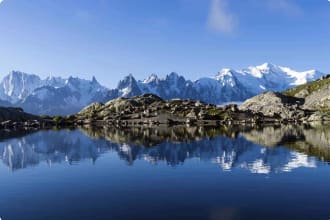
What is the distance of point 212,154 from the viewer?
12181cm

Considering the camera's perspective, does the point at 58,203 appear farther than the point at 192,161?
No

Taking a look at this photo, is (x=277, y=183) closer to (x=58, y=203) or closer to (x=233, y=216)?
(x=233, y=216)

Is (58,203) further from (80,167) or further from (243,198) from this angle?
(80,167)

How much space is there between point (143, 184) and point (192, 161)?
34.2m

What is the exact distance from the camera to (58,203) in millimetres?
59656

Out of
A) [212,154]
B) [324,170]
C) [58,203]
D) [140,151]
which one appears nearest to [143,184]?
[58,203]

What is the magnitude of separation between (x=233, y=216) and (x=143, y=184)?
26250mm

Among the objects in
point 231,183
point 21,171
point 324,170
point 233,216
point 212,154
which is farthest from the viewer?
point 212,154

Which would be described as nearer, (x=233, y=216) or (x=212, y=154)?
(x=233, y=216)

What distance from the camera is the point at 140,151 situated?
440 ft

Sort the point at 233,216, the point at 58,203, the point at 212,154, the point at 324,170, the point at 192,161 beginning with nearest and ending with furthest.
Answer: the point at 233,216 → the point at 58,203 → the point at 324,170 → the point at 192,161 → the point at 212,154

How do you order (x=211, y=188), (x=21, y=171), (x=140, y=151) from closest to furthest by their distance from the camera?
(x=211, y=188) < (x=21, y=171) < (x=140, y=151)

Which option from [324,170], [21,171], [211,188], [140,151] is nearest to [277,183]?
[211,188]

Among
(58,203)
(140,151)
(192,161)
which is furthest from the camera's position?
(140,151)
